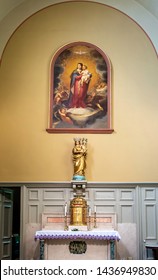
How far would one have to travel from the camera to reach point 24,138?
32.6 feet

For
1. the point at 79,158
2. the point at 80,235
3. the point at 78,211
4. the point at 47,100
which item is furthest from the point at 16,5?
the point at 80,235

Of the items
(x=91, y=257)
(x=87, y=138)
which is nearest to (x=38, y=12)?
(x=87, y=138)

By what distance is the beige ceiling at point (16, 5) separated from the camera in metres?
10.2

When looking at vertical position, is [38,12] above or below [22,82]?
above

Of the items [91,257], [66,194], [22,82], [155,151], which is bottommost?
[91,257]

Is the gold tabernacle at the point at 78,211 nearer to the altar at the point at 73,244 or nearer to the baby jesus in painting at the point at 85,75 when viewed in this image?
the altar at the point at 73,244

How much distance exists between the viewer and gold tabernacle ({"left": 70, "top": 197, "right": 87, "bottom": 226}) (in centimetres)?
914

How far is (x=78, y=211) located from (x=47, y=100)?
301 cm

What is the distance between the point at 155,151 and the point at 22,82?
3.91 meters

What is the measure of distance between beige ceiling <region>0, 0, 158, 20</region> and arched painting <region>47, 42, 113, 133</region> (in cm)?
179

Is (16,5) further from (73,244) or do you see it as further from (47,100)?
(73,244)

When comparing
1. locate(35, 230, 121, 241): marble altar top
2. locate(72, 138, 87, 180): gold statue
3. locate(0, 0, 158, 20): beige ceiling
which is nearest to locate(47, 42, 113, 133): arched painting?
locate(72, 138, 87, 180): gold statue

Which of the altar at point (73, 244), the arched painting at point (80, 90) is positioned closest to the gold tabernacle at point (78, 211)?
the altar at point (73, 244)
